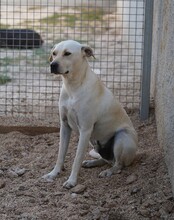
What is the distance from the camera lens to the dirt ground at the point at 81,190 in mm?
4695

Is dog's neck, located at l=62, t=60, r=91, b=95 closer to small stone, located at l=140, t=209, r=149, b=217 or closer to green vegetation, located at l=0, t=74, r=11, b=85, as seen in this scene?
small stone, located at l=140, t=209, r=149, b=217

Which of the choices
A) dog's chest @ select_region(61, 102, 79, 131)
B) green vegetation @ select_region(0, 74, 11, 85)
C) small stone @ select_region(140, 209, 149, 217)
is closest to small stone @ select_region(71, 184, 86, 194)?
dog's chest @ select_region(61, 102, 79, 131)

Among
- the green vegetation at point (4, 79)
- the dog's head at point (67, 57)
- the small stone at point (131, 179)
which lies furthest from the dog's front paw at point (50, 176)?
the green vegetation at point (4, 79)

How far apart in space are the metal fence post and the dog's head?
173 cm

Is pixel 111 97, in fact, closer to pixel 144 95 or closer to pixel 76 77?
pixel 76 77

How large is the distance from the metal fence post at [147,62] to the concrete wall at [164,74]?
0.27 feet

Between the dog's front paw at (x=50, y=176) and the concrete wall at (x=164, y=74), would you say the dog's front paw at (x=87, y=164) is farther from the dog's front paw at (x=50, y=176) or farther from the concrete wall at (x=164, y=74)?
the concrete wall at (x=164, y=74)

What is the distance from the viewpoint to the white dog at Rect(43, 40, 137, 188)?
5207 millimetres

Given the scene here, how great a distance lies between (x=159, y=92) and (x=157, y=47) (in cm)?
60

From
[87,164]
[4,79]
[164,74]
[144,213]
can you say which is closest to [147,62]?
[164,74]

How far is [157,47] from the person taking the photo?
22.2 ft

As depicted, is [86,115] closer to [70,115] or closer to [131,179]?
[70,115]

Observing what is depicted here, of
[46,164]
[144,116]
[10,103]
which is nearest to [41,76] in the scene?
[10,103]

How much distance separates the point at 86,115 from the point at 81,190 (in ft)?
2.13
